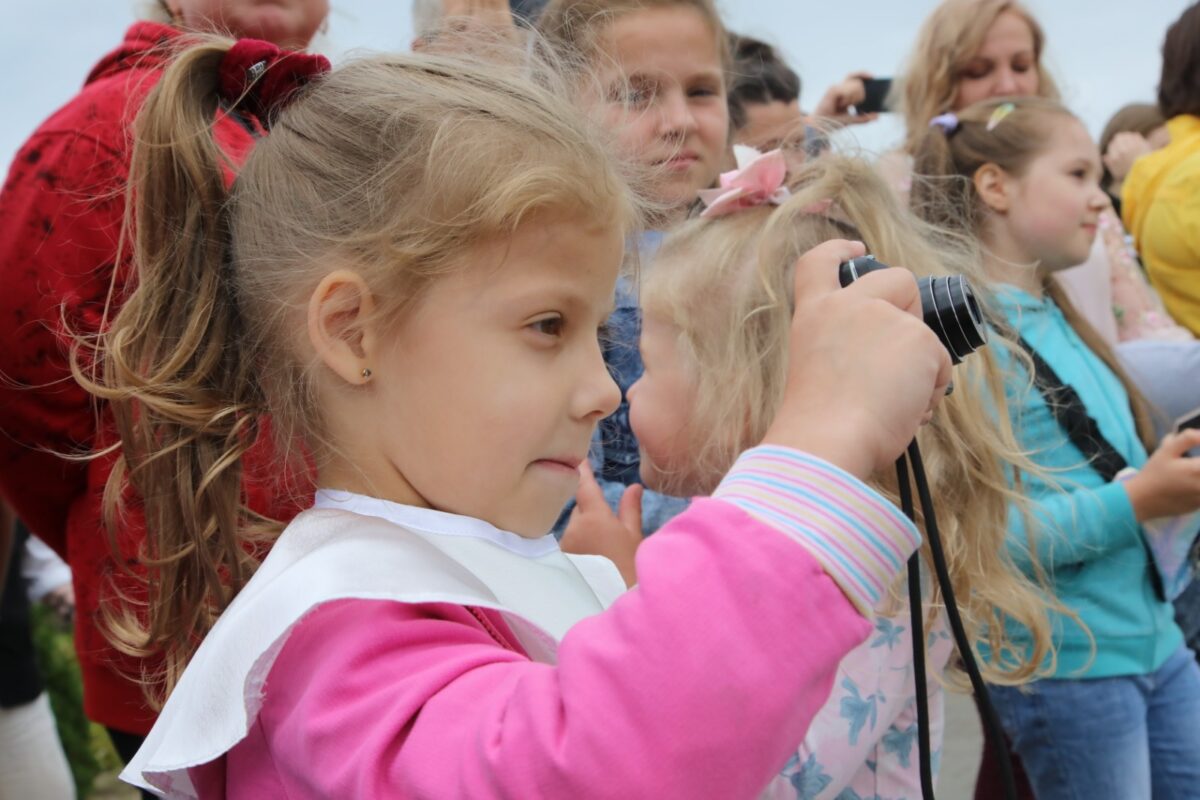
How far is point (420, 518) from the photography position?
3.67ft

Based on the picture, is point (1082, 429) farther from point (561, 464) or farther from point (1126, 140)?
point (1126, 140)

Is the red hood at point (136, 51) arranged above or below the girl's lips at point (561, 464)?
above

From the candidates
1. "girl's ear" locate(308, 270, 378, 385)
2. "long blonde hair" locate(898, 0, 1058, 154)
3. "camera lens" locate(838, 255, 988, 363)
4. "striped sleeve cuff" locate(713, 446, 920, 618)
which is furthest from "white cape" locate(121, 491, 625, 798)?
"long blonde hair" locate(898, 0, 1058, 154)

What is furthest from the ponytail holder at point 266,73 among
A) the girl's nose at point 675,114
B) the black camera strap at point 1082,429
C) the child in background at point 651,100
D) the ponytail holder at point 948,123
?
the ponytail holder at point 948,123

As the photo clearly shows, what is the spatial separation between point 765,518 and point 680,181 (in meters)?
1.67

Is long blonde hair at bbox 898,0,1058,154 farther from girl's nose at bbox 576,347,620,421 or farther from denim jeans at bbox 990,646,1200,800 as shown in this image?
girl's nose at bbox 576,347,620,421

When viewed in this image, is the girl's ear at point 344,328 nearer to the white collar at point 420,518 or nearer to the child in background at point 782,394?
the white collar at point 420,518

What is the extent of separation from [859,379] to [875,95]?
321cm

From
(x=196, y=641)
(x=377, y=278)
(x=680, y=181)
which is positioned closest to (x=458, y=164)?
(x=377, y=278)

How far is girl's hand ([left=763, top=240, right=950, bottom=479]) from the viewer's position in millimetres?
897

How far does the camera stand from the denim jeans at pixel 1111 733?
233 centimetres

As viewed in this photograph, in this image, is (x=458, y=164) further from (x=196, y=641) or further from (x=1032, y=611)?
(x=1032, y=611)

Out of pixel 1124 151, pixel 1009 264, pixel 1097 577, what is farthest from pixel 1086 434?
pixel 1124 151

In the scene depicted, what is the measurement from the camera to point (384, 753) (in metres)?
0.89
